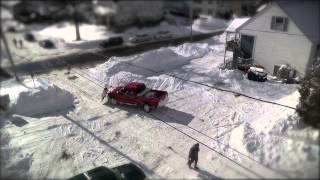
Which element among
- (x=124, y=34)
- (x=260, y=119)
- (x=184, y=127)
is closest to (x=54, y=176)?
(x=184, y=127)

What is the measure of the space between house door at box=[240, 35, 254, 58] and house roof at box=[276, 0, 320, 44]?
3913 millimetres

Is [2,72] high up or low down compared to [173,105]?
up

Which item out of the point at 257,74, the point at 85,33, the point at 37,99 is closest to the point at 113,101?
the point at 37,99

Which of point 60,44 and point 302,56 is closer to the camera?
point 302,56

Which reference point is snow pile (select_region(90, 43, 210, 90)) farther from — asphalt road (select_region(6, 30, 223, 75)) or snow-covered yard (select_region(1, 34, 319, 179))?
asphalt road (select_region(6, 30, 223, 75))

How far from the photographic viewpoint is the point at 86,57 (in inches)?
1287

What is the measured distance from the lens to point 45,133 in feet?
52.3

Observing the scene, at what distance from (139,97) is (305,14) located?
56.5ft

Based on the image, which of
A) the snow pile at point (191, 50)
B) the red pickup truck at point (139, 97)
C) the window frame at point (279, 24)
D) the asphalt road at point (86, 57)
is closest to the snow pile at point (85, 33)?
the asphalt road at point (86, 57)

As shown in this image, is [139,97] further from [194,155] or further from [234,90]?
[234,90]

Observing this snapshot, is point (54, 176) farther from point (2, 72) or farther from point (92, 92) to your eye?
point (92, 92)

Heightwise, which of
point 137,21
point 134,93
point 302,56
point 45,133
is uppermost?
point 137,21

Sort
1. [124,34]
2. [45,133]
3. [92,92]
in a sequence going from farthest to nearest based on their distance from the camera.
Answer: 1. [124,34]
2. [92,92]
3. [45,133]

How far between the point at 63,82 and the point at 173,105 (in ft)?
33.5
